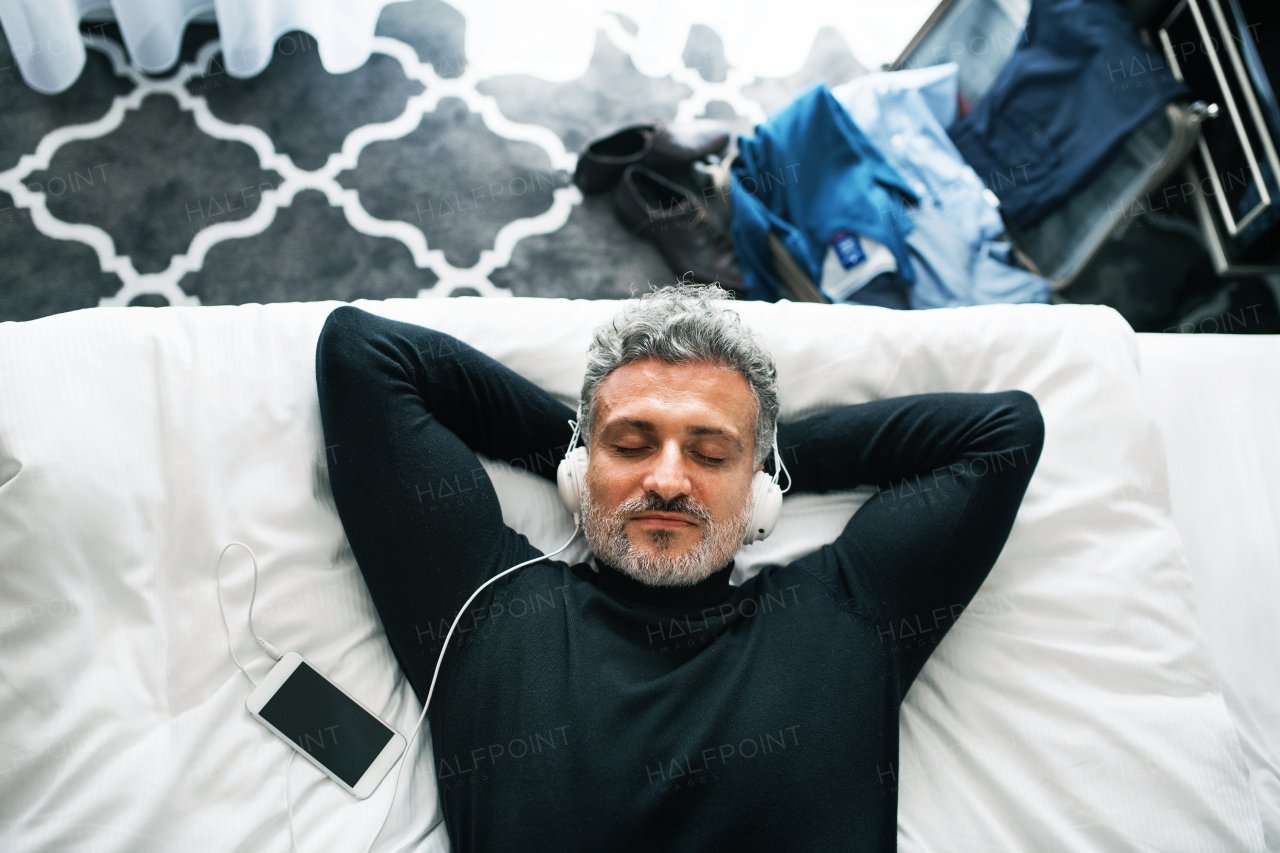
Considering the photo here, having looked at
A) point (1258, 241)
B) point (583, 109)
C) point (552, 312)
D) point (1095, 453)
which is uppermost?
point (583, 109)

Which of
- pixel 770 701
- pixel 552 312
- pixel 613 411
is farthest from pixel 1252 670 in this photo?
pixel 552 312

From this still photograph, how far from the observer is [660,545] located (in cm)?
117

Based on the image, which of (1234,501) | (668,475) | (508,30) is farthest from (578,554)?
(508,30)

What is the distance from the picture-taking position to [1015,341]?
4.86 feet

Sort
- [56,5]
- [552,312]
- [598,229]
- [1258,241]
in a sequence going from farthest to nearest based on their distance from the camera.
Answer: [598,229]
[1258,241]
[56,5]
[552,312]

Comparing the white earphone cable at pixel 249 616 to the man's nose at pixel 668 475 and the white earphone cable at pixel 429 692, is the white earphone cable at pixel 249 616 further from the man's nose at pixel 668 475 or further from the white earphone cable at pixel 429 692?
the man's nose at pixel 668 475

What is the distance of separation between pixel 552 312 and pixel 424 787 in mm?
864

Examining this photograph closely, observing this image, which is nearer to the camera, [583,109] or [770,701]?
[770,701]

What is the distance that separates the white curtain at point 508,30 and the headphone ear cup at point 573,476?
151 cm

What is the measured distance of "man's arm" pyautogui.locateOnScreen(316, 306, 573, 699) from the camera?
113 cm

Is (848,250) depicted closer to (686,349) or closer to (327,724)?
(686,349)

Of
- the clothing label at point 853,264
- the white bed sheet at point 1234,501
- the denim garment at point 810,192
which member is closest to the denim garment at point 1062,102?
the denim garment at point 810,192

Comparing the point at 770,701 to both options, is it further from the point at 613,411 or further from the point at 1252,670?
the point at 1252,670

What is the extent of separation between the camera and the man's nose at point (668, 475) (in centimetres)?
115
